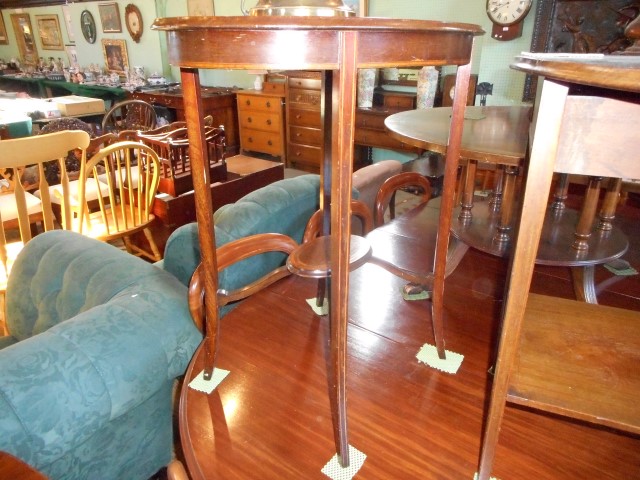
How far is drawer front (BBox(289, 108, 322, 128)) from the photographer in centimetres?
436

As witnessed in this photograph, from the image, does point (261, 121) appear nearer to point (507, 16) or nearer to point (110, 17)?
point (507, 16)

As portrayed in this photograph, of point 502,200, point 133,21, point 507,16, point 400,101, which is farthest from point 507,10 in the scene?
point 133,21

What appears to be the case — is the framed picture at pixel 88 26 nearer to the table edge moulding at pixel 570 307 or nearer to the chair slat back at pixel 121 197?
the chair slat back at pixel 121 197

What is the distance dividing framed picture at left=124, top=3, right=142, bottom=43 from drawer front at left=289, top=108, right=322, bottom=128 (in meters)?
3.13

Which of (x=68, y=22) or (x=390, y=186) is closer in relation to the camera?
(x=390, y=186)

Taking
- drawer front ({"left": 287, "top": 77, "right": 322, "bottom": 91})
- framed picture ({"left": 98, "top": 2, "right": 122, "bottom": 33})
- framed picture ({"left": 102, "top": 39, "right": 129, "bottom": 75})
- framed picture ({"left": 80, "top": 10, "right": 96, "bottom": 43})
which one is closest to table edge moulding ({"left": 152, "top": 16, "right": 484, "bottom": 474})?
drawer front ({"left": 287, "top": 77, "right": 322, "bottom": 91})

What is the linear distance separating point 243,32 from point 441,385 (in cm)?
83

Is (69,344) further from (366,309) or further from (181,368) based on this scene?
(366,309)

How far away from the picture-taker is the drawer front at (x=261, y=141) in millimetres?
4855

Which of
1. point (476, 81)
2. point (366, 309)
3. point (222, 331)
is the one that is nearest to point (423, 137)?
point (366, 309)

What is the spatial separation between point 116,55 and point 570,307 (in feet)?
24.2

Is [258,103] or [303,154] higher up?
[258,103]

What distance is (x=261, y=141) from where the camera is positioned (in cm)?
502

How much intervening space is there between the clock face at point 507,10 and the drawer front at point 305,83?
167 cm
